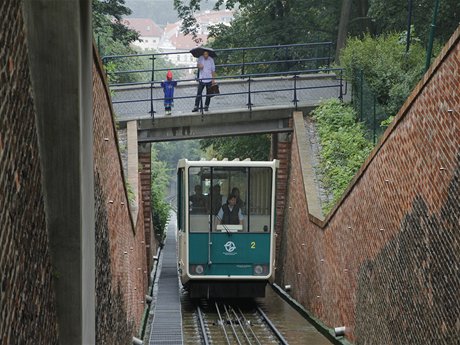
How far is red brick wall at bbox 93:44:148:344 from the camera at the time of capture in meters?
9.70

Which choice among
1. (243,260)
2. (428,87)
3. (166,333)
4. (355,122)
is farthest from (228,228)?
(428,87)

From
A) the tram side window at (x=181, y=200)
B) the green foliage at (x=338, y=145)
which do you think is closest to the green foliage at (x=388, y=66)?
the green foliage at (x=338, y=145)

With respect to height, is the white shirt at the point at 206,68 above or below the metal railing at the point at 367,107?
above

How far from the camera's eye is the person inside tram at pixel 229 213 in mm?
19203

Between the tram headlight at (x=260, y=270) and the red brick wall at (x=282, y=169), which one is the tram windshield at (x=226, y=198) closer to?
the tram headlight at (x=260, y=270)

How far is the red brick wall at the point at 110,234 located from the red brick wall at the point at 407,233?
3.39 metres

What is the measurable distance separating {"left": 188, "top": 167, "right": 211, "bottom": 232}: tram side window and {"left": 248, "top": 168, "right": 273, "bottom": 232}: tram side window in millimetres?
872

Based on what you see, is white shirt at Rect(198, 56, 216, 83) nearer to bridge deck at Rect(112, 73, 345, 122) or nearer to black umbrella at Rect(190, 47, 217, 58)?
black umbrella at Rect(190, 47, 217, 58)

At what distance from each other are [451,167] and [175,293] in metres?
13.1

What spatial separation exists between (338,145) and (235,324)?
5.44 metres

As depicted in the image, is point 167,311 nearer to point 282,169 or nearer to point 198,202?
point 198,202

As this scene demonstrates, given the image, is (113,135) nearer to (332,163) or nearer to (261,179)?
(261,179)

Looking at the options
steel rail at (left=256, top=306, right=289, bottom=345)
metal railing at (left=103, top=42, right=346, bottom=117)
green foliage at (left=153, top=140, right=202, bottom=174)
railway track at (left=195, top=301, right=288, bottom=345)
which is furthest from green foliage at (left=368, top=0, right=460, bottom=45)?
green foliage at (left=153, top=140, right=202, bottom=174)

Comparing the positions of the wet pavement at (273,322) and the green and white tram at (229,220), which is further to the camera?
the green and white tram at (229,220)
